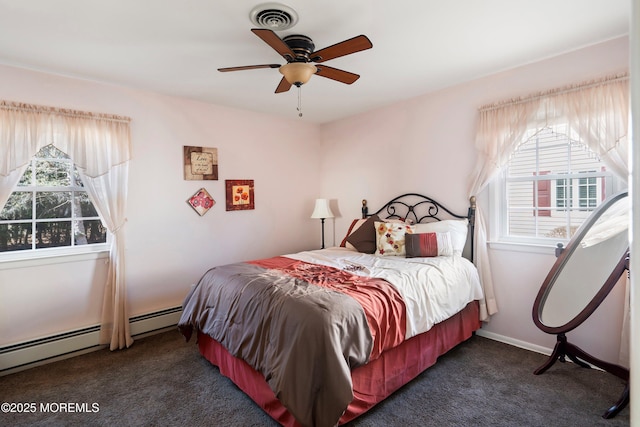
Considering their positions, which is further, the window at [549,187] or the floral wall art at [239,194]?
the floral wall art at [239,194]

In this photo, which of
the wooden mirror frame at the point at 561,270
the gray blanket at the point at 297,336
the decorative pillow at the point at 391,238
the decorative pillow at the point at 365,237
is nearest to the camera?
the gray blanket at the point at 297,336

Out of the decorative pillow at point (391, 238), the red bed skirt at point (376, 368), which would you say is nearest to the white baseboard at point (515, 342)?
the red bed skirt at point (376, 368)

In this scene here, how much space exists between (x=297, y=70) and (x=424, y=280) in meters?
1.81

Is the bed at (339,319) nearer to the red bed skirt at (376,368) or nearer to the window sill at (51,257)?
the red bed skirt at (376,368)

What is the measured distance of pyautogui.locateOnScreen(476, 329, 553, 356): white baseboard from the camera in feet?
9.52

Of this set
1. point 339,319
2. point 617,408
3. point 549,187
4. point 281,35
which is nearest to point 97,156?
point 281,35

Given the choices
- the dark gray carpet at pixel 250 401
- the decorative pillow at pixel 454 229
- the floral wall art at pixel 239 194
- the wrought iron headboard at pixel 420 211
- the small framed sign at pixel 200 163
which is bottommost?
the dark gray carpet at pixel 250 401

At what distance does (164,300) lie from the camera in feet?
11.7

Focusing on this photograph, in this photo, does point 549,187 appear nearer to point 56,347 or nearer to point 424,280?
point 424,280

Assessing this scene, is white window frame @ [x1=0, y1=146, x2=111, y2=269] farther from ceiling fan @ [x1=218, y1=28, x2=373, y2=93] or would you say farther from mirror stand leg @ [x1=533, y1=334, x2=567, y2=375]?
mirror stand leg @ [x1=533, y1=334, x2=567, y2=375]

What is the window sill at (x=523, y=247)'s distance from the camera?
2866 mm

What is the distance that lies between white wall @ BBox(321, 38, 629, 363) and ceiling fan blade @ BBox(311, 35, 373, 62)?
1786 millimetres

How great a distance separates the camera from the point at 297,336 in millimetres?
1876

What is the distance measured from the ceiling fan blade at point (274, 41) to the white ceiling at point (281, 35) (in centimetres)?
21
